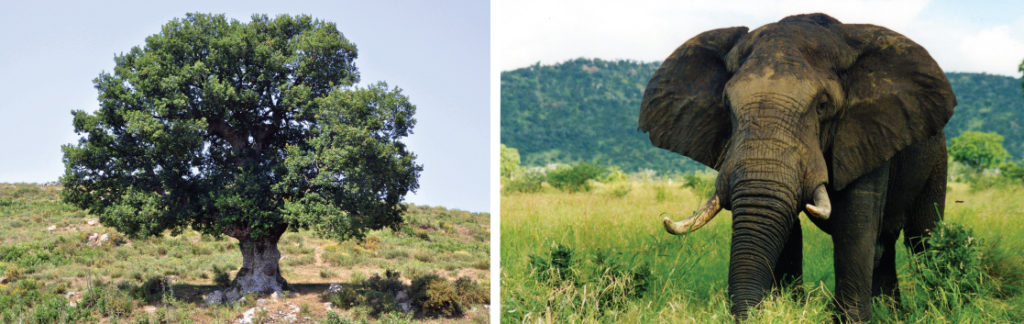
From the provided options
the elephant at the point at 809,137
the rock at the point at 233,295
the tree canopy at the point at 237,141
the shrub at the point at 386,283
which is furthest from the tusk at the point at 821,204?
the shrub at the point at 386,283

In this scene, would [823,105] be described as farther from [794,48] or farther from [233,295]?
[233,295]

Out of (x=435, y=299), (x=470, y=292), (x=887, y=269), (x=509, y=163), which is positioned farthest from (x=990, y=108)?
(x=887, y=269)

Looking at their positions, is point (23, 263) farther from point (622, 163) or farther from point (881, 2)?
point (881, 2)

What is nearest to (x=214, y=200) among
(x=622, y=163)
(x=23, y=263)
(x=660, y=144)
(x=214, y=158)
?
(x=214, y=158)

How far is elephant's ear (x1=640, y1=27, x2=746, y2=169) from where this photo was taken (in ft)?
20.0

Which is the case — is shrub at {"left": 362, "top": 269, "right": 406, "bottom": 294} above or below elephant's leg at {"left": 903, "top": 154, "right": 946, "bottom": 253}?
below

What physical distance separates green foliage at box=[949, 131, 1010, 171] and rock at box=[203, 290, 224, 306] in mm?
36762

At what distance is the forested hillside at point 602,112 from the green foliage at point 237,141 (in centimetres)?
3324

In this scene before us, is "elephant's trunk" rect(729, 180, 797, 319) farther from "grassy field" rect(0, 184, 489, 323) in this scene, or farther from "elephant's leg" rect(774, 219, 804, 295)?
"grassy field" rect(0, 184, 489, 323)

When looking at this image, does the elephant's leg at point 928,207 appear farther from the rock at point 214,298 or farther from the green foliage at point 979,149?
the green foliage at point 979,149

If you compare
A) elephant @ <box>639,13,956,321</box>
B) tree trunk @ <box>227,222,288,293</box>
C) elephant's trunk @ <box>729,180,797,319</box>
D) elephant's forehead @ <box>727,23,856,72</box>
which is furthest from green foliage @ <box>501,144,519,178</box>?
elephant's trunk @ <box>729,180,797,319</box>

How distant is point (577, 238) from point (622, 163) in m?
46.6

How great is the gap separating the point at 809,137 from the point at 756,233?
75 centimetres

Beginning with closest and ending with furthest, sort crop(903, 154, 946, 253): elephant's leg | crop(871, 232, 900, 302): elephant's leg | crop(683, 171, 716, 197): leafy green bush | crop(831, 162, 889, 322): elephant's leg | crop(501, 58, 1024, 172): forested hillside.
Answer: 1. crop(831, 162, 889, 322): elephant's leg
2. crop(871, 232, 900, 302): elephant's leg
3. crop(903, 154, 946, 253): elephant's leg
4. crop(683, 171, 716, 197): leafy green bush
5. crop(501, 58, 1024, 172): forested hillside
